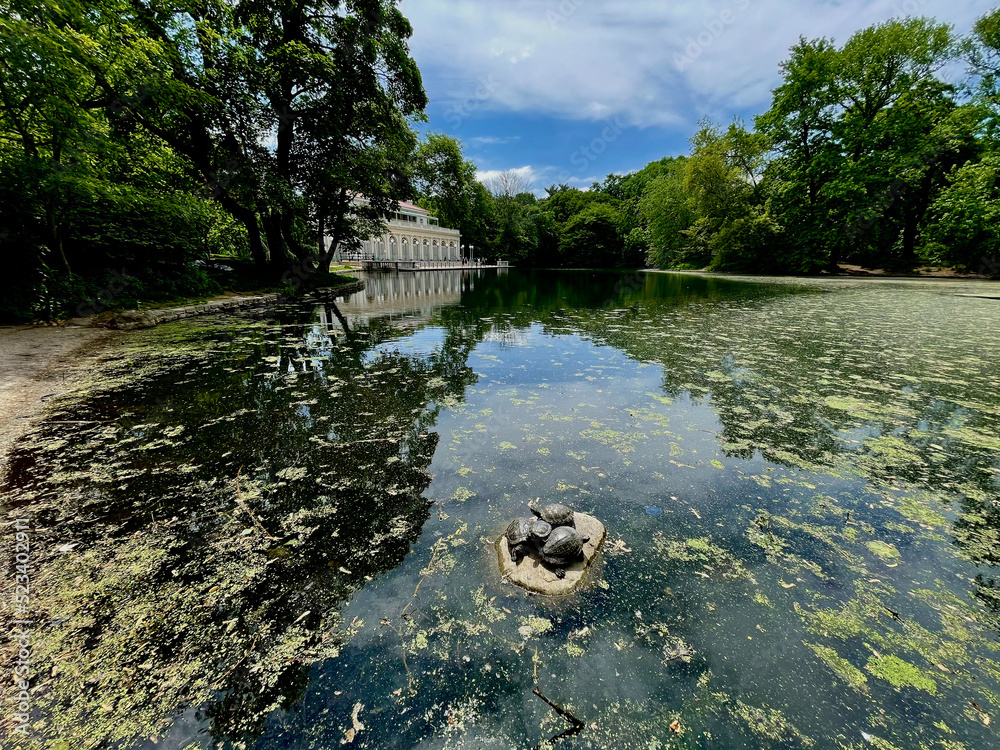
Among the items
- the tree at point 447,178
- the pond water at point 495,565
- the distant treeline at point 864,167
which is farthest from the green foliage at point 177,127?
the distant treeline at point 864,167

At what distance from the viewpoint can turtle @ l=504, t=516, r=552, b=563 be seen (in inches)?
65.6

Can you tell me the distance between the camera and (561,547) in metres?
1.62

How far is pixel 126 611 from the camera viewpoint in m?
1.44

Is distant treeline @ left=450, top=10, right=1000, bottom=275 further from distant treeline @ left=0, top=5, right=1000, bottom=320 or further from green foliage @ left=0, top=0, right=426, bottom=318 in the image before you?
green foliage @ left=0, top=0, right=426, bottom=318

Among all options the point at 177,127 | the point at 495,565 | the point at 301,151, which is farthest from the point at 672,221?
the point at 495,565

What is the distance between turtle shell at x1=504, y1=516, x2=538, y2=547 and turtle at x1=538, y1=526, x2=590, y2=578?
0.27 feet

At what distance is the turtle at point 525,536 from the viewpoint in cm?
167

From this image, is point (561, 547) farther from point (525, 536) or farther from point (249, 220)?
point (249, 220)

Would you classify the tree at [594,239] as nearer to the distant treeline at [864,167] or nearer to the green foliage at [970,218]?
the distant treeline at [864,167]

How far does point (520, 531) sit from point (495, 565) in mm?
184

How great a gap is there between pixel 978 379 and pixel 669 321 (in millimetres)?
4339

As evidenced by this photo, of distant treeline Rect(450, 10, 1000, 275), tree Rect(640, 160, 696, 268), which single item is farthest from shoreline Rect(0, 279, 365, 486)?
tree Rect(640, 160, 696, 268)

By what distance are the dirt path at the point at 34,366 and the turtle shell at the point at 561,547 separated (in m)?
3.33

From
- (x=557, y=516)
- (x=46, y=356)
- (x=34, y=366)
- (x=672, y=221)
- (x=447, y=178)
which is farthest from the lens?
(x=672, y=221)
